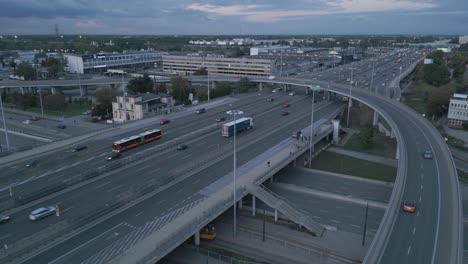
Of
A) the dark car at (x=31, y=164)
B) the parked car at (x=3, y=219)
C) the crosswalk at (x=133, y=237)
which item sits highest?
the dark car at (x=31, y=164)

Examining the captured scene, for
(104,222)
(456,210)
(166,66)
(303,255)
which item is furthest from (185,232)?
(166,66)

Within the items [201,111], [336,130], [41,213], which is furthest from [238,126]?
[41,213]

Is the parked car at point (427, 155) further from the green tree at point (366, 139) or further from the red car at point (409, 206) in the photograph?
the red car at point (409, 206)

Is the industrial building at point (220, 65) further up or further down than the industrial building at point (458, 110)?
further up

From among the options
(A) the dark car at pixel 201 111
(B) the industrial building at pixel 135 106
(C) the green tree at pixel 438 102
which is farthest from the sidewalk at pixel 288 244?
(C) the green tree at pixel 438 102

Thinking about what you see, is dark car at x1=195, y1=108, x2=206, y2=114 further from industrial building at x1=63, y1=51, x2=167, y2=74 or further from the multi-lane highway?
industrial building at x1=63, y1=51, x2=167, y2=74

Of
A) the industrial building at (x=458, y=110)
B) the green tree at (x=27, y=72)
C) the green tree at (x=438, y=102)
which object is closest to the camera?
the industrial building at (x=458, y=110)

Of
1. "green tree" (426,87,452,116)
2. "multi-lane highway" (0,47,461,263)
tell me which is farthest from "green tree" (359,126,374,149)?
"green tree" (426,87,452,116)
